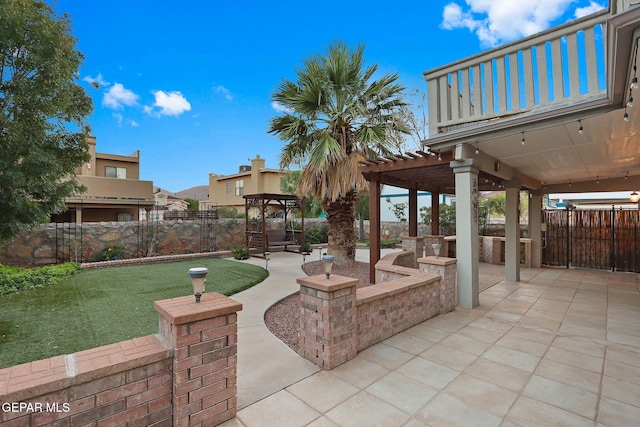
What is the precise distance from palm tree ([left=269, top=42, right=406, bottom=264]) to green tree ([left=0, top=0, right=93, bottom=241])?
14.6ft

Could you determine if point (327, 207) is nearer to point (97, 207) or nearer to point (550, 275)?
point (550, 275)

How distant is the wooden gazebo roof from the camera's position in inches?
217

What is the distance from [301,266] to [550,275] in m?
6.74

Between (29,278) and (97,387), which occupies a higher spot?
(97,387)

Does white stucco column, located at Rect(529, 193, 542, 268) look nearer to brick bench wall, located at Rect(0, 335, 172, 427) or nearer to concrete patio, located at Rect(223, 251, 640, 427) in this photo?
concrete patio, located at Rect(223, 251, 640, 427)

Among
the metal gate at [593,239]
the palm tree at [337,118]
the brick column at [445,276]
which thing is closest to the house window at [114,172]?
the palm tree at [337,118]

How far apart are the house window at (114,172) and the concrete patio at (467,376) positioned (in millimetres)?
17304

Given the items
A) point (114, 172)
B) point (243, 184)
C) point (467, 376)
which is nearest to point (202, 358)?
point (467, 376)

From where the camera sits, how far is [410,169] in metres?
6.08

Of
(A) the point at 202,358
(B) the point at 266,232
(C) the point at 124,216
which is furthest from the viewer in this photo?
(C) the point at 124,216

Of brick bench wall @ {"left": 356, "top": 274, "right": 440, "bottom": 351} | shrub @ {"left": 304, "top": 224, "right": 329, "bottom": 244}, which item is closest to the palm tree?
brick bench wall @ {"left": 356, "top": 274, "right": 440, "bottom": 351}

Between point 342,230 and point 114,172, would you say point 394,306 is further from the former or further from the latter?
point 114,172

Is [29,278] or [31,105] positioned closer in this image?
[31,105]

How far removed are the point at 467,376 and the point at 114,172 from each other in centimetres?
2048
